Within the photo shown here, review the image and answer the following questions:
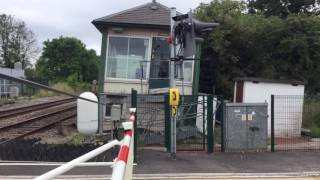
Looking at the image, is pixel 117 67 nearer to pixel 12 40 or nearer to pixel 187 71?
pixel 187 71

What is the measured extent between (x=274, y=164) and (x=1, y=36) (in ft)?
320

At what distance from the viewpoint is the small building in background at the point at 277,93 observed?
65.3 feet

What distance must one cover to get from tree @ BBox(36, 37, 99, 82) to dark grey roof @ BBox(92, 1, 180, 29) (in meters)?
84.0

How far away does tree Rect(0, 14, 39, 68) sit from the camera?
352 feet

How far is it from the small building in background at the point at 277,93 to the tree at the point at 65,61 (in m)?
87.7

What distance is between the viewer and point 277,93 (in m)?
21.8

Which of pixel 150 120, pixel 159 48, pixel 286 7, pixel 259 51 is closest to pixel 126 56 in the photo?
pixel 159 48

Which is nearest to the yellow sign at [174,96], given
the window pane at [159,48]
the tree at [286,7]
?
the window pane at [159,48]

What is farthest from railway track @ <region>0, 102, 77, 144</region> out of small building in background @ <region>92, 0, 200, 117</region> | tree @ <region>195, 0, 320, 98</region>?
tree @ <region>195, 0, 320, 98</region>

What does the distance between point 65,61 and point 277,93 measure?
96014 millimetres

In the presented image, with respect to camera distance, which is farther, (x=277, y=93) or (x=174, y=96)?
(x=277, y=93)

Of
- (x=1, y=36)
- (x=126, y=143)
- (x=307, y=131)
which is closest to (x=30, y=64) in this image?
(x=1, y=36)

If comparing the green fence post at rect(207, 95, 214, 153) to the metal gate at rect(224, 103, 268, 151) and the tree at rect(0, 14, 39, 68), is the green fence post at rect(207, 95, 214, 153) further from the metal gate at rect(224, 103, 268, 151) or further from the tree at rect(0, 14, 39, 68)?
the tree at rect(0, 14, 39, 68)

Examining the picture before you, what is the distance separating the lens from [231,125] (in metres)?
16.8
